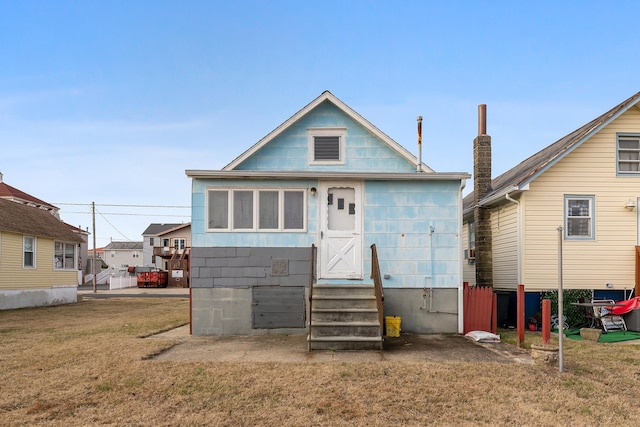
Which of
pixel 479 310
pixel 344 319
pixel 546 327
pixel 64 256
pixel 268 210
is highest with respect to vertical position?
pixel 268 210

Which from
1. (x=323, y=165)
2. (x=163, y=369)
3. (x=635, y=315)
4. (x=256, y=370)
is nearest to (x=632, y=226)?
(x=635, y=315)

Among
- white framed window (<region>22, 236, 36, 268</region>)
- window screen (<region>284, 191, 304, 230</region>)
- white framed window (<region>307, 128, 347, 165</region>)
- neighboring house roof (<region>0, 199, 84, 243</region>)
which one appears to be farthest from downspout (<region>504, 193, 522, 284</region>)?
white framed window (<region>22, 236, 36, 268</region>)

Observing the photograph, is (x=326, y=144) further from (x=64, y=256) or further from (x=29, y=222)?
(x=64, y=256)

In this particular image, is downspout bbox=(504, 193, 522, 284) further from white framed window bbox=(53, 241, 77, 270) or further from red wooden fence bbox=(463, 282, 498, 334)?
white framed window bbox=(53, 241, 77, 270)

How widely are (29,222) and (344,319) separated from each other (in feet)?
63.9

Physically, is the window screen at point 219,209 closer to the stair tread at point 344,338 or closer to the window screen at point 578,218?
the stair tread at point 344,338

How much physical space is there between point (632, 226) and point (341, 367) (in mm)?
11659

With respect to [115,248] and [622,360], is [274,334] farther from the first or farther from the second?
[115,248]

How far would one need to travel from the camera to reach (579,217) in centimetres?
1521

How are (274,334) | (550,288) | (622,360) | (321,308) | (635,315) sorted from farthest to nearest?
(550,288) < (635,315) < (274,334) < (321,308) < (622,360)

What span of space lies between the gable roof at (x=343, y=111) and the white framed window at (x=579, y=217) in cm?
521

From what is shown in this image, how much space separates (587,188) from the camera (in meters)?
15.3

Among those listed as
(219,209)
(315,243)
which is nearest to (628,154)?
(315,243)

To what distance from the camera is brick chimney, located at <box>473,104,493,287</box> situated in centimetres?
1775
